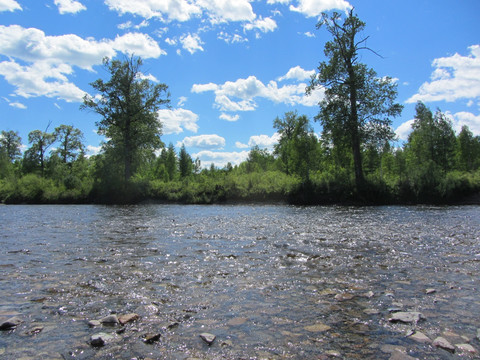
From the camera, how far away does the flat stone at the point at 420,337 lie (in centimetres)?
354

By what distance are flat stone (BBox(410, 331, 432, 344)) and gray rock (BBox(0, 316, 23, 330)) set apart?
5.01m

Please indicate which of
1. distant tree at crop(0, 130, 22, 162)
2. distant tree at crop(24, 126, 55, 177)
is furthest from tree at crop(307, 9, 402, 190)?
distant tree at crop(0, 130, 22, 162)

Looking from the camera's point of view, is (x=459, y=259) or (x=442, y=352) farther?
(x=459, y=259)

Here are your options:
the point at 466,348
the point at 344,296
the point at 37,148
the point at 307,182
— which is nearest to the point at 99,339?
the point at 344,296

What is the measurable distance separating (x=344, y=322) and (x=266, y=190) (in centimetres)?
3518

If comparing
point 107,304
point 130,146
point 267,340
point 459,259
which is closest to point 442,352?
point 267,340

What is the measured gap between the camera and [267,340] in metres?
3.65

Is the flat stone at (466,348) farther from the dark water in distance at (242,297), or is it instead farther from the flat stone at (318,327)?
the flat stone at (318,327)

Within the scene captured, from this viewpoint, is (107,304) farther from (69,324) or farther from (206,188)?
(206,188)

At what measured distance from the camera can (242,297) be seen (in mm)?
5125

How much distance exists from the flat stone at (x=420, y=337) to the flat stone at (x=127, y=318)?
3.58 m

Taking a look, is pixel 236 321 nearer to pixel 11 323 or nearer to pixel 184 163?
pixel 11 323

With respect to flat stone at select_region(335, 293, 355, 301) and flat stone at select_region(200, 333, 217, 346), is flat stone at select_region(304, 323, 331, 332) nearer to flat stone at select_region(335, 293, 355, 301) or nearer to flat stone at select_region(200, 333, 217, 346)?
flat stone at select_region(335, 293, 355, 301)

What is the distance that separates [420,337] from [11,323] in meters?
5.16
